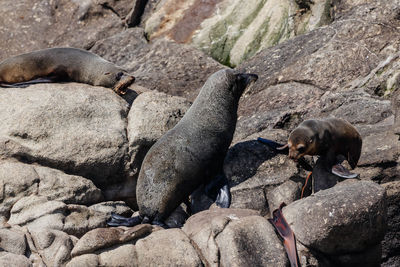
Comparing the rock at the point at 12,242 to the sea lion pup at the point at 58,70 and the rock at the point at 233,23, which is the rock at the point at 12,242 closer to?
the sea lion pup at the point at 58,70

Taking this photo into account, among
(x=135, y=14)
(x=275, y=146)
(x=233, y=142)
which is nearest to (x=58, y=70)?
(x=233, y=142)

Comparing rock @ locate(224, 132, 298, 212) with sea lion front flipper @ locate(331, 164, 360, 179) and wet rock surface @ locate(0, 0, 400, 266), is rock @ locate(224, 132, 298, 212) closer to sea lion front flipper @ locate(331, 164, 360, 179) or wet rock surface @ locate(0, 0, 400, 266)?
wet rock surface @ locate(0, 0, 400, 266)

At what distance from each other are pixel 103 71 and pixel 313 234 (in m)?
4.59

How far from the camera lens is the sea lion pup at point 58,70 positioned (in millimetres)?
9039

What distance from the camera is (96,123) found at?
310 inches

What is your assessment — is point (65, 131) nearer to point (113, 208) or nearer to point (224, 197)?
point (113, 208)

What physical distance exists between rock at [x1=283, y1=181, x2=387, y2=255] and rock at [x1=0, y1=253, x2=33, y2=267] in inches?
91.4

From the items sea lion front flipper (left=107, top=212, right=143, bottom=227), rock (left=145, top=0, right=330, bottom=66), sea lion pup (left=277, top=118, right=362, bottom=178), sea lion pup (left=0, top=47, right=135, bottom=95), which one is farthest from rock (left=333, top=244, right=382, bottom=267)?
rock (left=145, top=0, right=330, bottom=66)

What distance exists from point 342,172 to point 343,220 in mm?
1281

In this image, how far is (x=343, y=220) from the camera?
5609 mm

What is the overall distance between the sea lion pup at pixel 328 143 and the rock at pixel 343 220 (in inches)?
51.3

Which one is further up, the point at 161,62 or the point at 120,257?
the point at 120,257

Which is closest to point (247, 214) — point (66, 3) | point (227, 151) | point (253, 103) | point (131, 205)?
point (227, 151)

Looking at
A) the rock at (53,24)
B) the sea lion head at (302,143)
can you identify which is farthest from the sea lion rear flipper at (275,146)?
the rock at (53,24)
